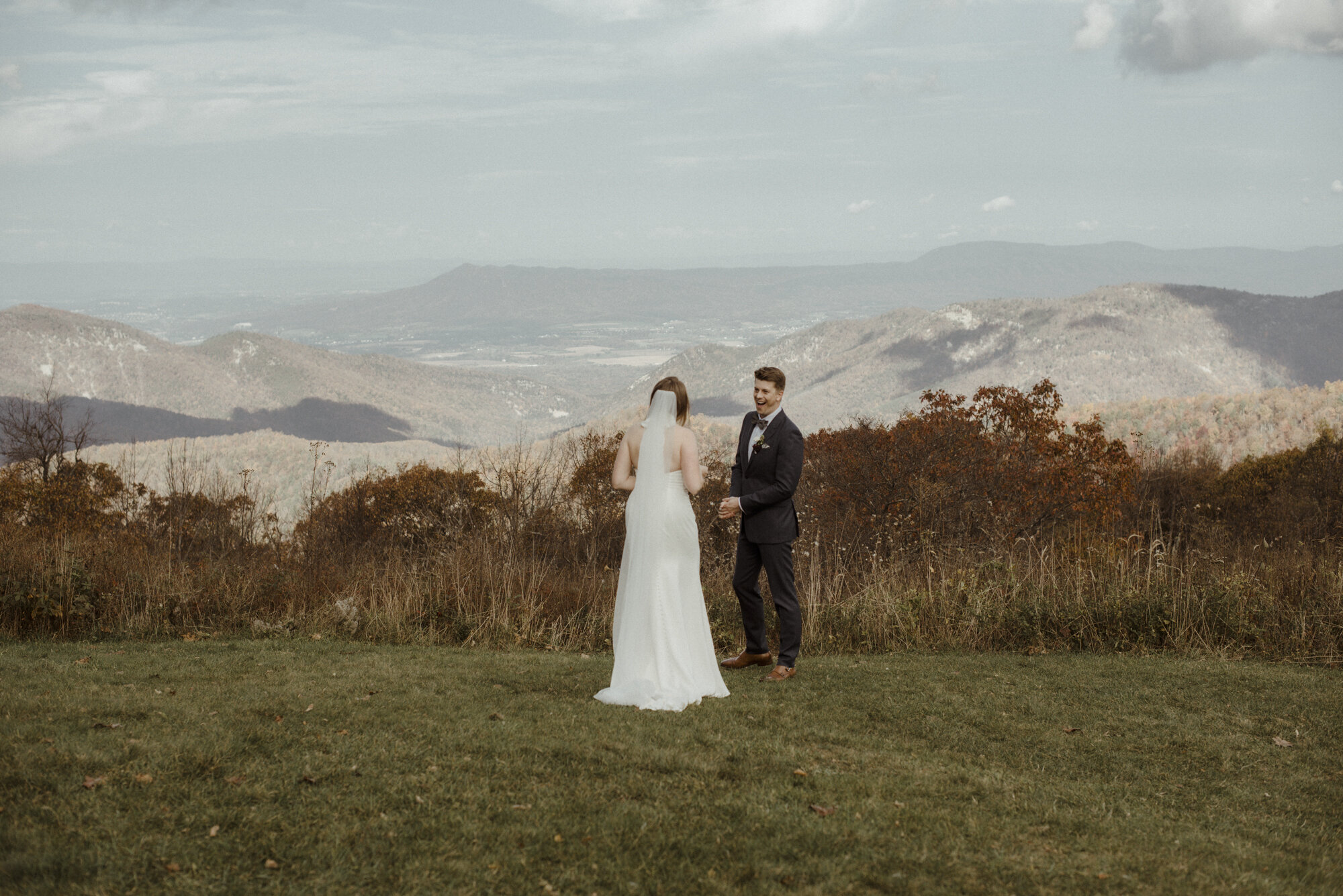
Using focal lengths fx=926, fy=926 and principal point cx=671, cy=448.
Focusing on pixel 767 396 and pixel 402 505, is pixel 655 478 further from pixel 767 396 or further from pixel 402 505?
pixel 402 505

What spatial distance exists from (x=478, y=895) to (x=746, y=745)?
1.89 metres

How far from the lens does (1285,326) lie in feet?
488

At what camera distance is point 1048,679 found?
674 centimetres

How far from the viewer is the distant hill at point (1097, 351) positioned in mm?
127375

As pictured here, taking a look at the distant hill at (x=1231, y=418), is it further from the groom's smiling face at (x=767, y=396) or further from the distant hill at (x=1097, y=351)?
the distant hill at (x=1097, y=351)

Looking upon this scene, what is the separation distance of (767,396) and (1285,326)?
6850 inches

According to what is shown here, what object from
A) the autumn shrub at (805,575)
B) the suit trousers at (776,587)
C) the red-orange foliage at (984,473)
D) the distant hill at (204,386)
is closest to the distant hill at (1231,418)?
the red-orange foliage at (984,473)

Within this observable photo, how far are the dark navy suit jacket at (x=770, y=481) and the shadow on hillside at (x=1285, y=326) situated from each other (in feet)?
509

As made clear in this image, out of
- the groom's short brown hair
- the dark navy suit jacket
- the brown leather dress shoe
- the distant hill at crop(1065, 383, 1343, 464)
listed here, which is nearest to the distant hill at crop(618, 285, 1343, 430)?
the distant hill at crop(1065, 383, 1343, 464)

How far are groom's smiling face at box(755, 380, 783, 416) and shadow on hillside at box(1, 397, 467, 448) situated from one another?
519 feet

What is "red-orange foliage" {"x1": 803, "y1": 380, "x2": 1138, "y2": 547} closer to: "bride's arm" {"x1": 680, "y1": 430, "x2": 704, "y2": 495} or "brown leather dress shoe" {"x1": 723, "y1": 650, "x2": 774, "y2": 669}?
"brown leather dress shoe" {"x1": 723, "y1": 650, "x2": 774, "y2": 669}

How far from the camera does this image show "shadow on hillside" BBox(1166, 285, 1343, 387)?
14075cm

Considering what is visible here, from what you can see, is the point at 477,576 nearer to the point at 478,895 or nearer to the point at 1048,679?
the point at 1048,679

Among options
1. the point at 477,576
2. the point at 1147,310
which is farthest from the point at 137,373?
the point at 477,576
